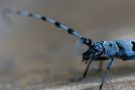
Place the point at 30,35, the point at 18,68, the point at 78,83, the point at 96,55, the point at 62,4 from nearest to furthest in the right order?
the point at 96,55
the point at 78,83
the point at 18,68
the point at 30,35
the point at 62,4

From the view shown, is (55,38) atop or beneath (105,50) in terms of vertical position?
atop

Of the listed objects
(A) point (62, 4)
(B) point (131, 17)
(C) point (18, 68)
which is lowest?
(C) point (18, 68)

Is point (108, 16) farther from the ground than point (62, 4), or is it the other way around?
point (62, 4)

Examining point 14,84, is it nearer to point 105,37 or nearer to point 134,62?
point 134,62

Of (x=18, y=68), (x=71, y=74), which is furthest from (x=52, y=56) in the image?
(x=71, y=74)

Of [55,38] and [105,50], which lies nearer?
[105,50]

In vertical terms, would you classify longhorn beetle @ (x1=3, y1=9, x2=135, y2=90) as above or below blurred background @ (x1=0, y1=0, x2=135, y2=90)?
below

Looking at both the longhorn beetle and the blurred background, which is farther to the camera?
the blurred background

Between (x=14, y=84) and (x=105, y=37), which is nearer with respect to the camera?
(x=14, y=84)
